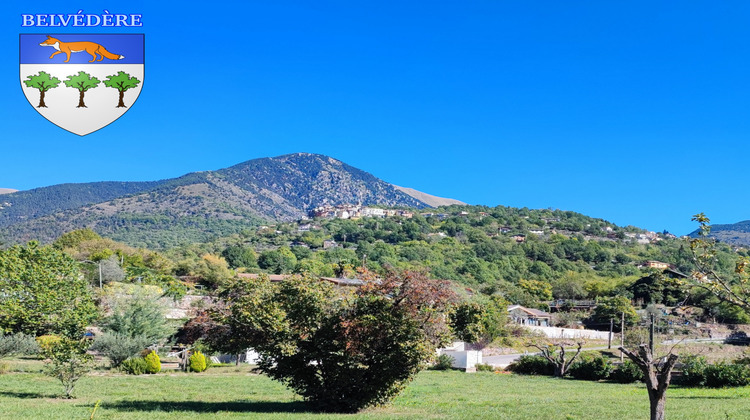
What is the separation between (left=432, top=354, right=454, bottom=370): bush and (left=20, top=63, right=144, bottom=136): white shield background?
30561mm

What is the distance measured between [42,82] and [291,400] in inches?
514

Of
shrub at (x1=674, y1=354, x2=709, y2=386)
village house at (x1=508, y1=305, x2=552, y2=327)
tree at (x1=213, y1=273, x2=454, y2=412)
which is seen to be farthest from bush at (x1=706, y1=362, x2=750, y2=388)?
village house at (x1=508, y1=305, x2=552, y2=327)

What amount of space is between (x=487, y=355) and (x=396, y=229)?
126294mm

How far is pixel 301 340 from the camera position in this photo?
1780cm

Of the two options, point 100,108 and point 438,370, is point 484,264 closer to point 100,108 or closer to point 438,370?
point 438,370

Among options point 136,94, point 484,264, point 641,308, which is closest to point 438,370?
point 136,94

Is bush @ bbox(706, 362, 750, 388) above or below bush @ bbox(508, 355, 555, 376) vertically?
above

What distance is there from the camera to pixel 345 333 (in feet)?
55.5

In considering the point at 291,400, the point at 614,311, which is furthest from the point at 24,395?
the point at 614,311

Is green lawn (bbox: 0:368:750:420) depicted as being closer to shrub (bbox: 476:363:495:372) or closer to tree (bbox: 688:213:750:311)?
tree (bbox: 688:213:750:311)

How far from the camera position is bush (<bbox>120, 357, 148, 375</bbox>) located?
2834 cm

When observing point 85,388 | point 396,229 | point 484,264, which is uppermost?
point 396,229

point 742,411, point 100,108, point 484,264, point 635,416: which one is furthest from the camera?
point 484,264

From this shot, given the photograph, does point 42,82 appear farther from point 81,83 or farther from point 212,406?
point 212,406
